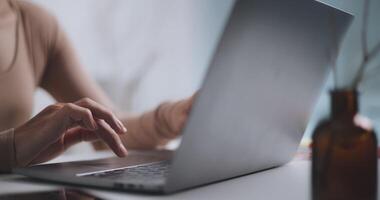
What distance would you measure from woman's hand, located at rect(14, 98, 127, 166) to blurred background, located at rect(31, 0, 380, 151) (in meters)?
0.76

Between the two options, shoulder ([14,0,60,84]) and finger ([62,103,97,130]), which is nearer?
finger ([62,103,97,130])

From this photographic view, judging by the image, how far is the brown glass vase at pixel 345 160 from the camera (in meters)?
0.45

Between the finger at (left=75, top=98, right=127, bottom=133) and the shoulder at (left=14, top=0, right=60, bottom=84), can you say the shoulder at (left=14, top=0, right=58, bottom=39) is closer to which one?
the shoulder at (left=14, top=0, right=60, bottom=84)

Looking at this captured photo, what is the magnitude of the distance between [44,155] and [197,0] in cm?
87

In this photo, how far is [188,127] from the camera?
478mm

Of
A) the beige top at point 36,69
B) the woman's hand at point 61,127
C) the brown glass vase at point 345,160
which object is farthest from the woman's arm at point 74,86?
the brown glass vase at point 345,160

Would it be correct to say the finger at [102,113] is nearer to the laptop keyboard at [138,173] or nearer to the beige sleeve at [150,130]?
the laptop keyboard at [138,173]

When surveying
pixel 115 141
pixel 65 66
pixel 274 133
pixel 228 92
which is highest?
pixel 228 92

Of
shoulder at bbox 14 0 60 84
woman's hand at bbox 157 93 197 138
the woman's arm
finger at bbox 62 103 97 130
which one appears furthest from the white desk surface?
shoulder at bbox 14 0 60 84

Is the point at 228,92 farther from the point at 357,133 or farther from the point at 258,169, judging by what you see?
the point at 258,169

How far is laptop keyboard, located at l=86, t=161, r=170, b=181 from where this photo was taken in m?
0.62

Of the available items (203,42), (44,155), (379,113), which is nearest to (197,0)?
(203,42)

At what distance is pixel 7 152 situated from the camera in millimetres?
803

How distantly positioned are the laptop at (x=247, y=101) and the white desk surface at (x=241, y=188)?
1 centimetres
